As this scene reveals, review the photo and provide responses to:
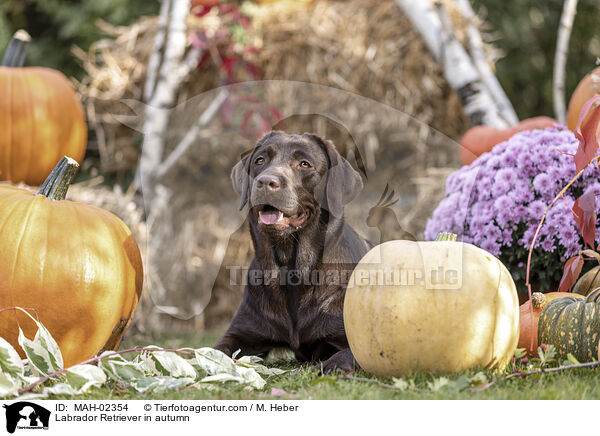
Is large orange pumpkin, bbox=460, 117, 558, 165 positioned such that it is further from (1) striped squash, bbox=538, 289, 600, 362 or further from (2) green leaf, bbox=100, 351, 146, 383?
(2) green leaf, bbox=100, 351, 146, 383

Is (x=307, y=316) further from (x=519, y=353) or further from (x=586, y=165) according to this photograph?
(x=586, y=165)

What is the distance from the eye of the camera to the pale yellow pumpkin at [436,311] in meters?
1.75

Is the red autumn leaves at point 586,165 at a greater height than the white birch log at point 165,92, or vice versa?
the white birch log at point 165,92

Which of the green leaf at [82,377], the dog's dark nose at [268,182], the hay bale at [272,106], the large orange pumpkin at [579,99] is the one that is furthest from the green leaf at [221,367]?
the large orange pumpkin at [579,99]

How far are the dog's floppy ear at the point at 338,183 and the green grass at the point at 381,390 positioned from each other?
28.2 inches

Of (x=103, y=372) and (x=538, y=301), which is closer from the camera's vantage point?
(x=103, y=372)

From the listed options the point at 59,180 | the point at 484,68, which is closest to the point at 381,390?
the point at 59,180

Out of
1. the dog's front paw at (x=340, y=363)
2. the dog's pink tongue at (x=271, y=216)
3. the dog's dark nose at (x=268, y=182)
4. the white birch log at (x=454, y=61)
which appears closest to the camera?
the dog's front paw at (x=340, y=363)

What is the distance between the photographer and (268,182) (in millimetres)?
2162

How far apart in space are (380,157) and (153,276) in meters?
1.70

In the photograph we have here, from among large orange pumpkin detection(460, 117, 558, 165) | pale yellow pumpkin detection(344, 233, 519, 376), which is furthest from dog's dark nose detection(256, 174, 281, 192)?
large orange pumpkin detection(460, 117, 558, 165)

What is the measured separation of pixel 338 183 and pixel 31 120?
2.24 metres

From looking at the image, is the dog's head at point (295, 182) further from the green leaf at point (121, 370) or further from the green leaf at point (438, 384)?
the green leaf at point (438, 384)

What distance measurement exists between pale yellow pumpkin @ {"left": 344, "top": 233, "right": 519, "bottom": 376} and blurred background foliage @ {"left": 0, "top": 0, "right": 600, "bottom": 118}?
4042 mm
